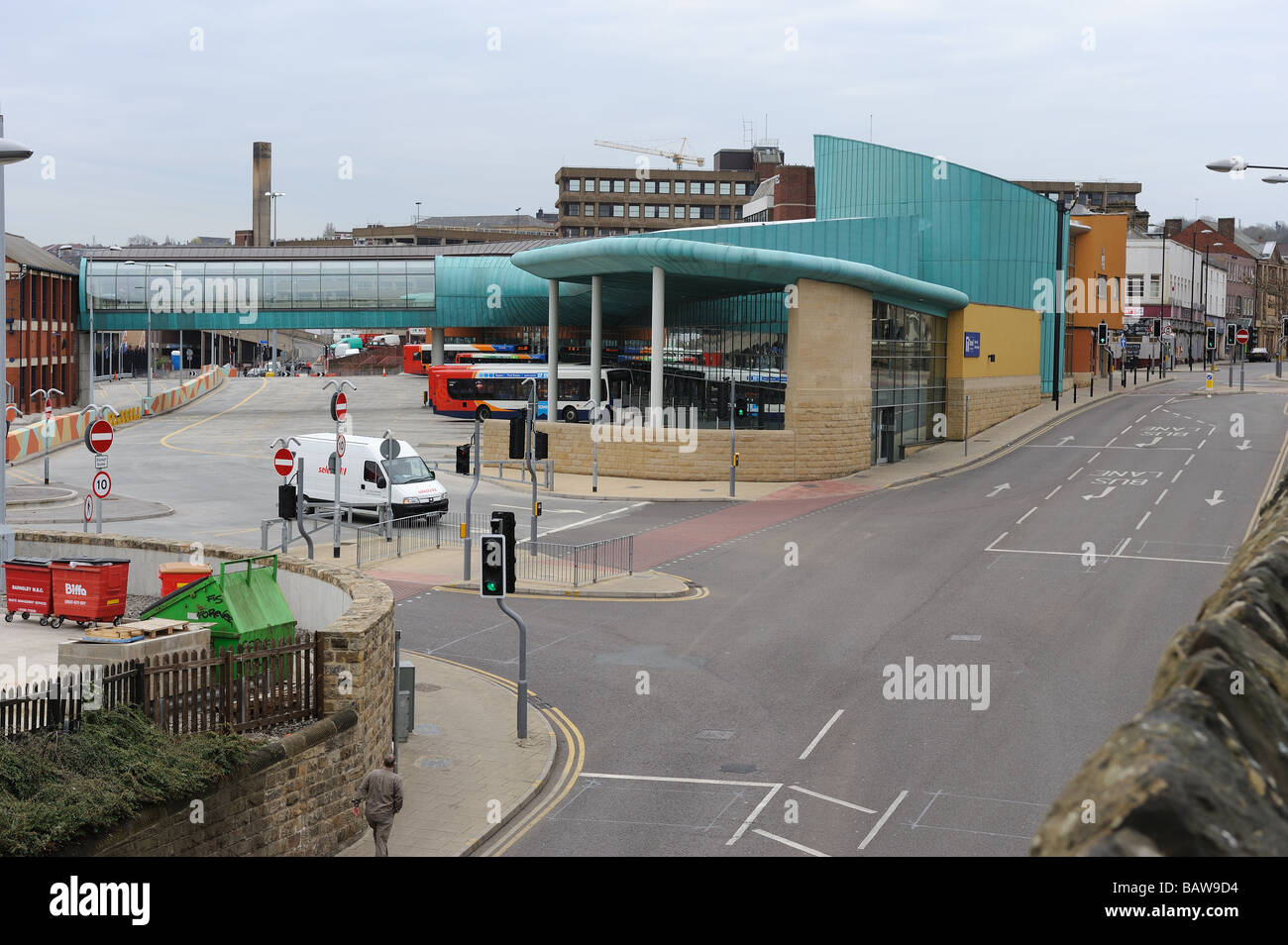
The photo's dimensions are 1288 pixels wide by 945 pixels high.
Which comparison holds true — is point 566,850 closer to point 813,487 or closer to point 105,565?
point 105,565

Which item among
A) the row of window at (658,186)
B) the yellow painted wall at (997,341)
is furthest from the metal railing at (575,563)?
the row of window at (658,186)

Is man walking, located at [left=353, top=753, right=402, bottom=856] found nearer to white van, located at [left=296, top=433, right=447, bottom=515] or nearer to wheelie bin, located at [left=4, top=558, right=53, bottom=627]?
wheelie bin, located at [left=4, top=558, right=53, bottom=627]

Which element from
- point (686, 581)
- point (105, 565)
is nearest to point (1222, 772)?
point (105, 565)

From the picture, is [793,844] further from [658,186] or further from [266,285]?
[658,186]

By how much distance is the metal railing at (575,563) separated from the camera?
92.3ft

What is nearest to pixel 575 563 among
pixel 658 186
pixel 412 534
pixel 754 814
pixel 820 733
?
pixel 412 534

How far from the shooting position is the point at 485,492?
1730 inches

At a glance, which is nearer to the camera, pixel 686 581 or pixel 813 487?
pixel 686 581

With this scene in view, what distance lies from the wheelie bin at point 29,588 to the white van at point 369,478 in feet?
51.1

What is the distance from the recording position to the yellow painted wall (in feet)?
198

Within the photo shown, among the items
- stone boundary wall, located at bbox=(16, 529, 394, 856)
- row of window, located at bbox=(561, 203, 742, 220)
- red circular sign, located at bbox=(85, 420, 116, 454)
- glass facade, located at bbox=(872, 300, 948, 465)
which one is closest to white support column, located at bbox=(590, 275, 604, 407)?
glass facade, located at bbox=(872, 300, 948, 465)

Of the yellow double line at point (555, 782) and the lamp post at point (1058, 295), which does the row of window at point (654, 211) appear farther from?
the yellow double line at point (555, 782)

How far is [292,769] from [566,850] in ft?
9.73

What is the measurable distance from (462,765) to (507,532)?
3.83m
